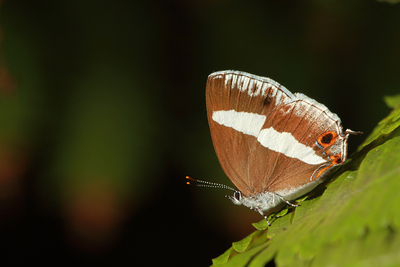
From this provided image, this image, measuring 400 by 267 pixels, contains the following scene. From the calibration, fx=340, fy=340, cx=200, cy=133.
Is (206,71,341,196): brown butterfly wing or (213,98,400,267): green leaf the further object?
(206,71,341,196): brown butterfly wing

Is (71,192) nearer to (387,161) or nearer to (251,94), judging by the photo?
(251,94)

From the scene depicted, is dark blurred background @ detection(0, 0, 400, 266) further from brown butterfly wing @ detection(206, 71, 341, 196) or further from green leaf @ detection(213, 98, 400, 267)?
green leaf @ detection(213, 98, 400, 267)

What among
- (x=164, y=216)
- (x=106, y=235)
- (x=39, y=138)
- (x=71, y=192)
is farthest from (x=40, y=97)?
(x=164, y=216)

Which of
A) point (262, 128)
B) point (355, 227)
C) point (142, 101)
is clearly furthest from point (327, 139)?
point (142, 101)

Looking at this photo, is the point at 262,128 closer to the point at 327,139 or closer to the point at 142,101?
the point at 327,139

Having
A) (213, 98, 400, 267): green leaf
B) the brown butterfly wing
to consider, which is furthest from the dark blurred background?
(213, 98, 400, 267): green leaf

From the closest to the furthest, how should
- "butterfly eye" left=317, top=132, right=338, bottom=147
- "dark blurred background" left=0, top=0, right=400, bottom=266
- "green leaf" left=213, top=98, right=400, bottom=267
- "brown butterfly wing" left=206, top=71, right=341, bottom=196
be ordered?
1. "green leaf" left=213, top=98, right=400, bottom=267
2. "butterfly eye" left=317, top=132, right=338, bottom=147
3. "brown butterfly wing" left=206, top=71, right=341, bottom=196
4. "dark blurred background" left=0, top=0, right=400, bottom=266
